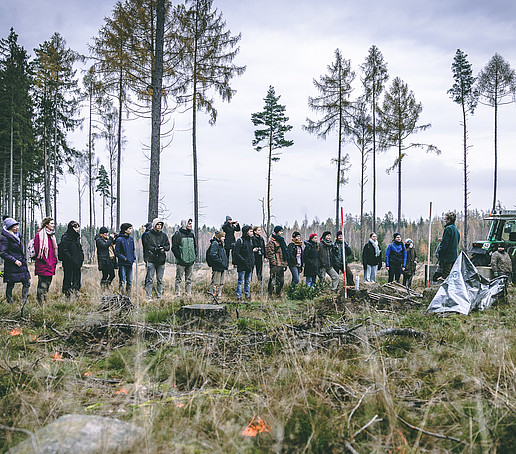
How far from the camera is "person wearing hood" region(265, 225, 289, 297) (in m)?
10.2

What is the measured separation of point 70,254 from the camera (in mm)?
8672

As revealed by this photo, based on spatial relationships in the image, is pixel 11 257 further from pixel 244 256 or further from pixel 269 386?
pixel 269 386

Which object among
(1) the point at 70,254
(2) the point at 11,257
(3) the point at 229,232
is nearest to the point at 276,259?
(3) the point at 229,232

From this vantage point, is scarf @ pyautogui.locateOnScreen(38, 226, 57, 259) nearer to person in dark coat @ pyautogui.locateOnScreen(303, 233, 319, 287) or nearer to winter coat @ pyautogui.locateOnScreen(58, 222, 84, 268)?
winter coat @ pyautogui.locateOnScreen(58, 222, 84, 268)

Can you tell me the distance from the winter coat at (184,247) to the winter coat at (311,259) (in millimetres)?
3227

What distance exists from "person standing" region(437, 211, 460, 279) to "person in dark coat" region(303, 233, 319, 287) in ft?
10.8

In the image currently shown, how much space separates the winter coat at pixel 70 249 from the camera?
28.2 ft

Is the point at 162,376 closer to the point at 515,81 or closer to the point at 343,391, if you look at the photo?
the point at 343,391

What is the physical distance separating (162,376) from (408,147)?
2311 cm

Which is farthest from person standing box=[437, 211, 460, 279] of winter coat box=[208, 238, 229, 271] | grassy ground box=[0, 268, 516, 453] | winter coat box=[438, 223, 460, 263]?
winter coat box=[208, 238, 229, 271]

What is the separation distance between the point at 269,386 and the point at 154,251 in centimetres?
659

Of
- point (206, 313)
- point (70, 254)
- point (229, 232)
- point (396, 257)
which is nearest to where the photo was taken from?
point (206, 313)

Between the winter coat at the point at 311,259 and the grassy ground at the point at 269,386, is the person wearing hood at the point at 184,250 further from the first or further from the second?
the grassy ground at the point at 269,386

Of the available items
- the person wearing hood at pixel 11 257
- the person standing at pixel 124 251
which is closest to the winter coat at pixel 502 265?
the person standing at pixel 124 251
